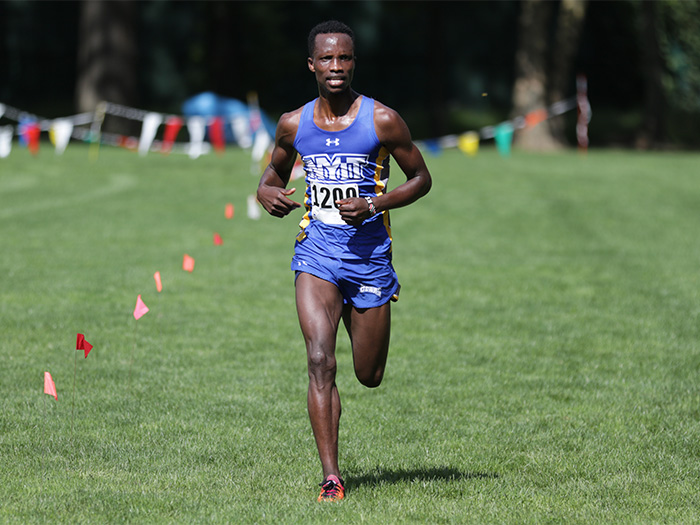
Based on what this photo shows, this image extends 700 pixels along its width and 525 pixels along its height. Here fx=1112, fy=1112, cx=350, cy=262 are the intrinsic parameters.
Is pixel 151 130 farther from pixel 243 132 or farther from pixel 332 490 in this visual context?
pixel 332 490

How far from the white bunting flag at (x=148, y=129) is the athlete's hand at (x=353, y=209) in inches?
783

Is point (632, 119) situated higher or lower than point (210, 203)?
higher

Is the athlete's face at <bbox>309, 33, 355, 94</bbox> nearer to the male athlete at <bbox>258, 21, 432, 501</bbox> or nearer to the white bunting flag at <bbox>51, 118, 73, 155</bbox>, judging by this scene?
the male athlete at <bbox>258, 21, 432, 501</bbox>

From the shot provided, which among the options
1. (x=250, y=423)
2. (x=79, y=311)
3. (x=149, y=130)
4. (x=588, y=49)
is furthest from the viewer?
(x=588, y=49)

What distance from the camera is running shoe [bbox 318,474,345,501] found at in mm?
5566

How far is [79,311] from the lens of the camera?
11148 millimetres

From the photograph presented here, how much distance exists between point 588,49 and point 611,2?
2.36m

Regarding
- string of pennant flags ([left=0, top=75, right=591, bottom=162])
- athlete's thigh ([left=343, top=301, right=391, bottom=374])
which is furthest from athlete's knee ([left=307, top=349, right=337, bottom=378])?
string of pennant flags ([left=0, top=75, right=591, bottom=162])

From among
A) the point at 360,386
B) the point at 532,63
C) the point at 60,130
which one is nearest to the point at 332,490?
the point at 360,386

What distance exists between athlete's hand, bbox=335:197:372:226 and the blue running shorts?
0.31m

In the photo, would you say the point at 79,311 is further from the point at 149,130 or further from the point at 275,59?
the point at 275,59

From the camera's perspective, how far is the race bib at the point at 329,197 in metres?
5.84

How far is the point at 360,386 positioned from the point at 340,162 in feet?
10.4

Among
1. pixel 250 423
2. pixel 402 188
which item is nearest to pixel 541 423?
pixel 250 423
